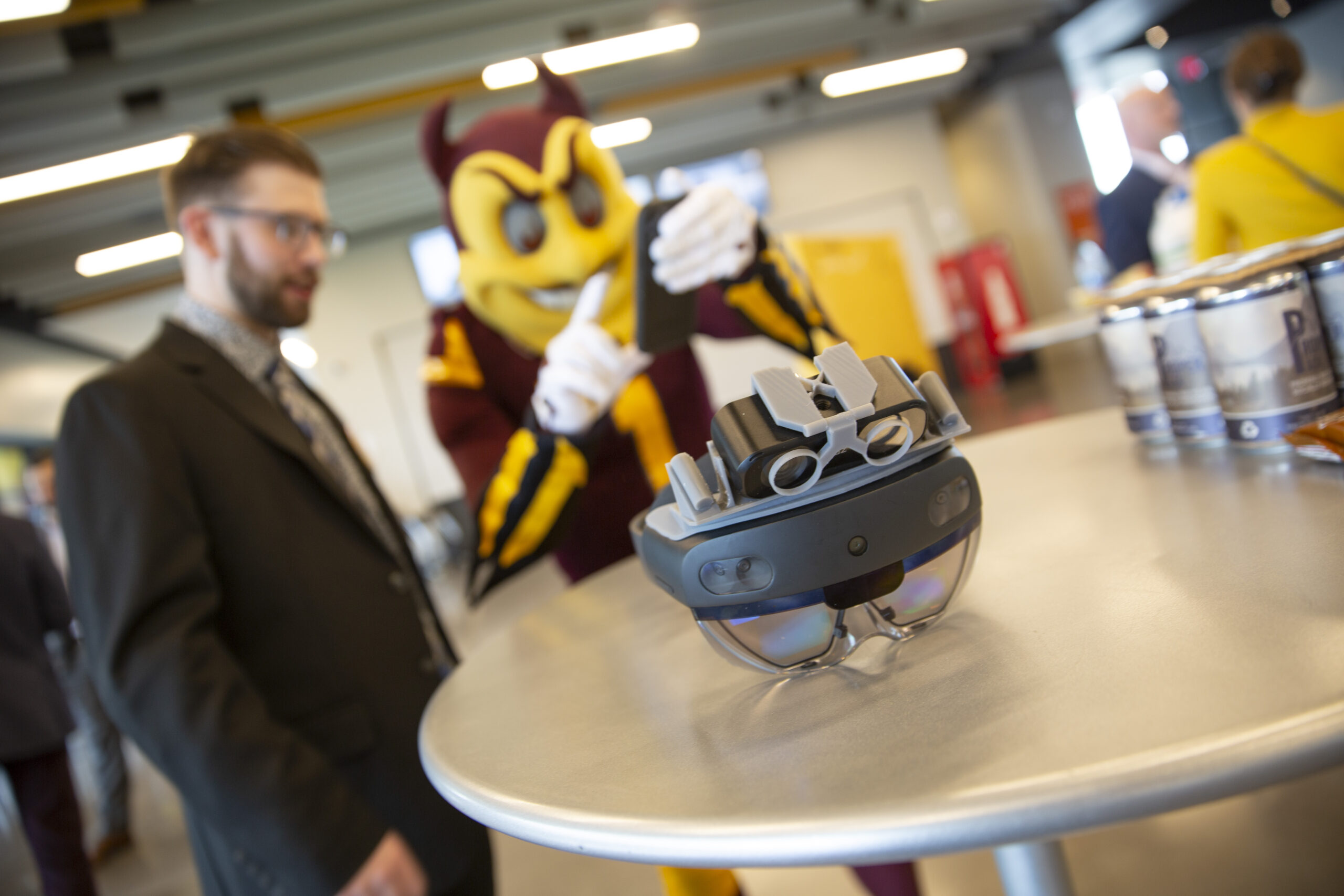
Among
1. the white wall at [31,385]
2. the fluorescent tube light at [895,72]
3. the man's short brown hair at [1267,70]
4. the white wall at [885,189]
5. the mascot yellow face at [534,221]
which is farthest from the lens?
the white wall at [885,189]

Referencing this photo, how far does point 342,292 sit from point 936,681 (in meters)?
9.97

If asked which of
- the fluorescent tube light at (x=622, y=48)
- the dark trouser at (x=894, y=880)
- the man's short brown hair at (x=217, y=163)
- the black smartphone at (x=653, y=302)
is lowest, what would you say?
the dark trouser at (x=894, y=880)

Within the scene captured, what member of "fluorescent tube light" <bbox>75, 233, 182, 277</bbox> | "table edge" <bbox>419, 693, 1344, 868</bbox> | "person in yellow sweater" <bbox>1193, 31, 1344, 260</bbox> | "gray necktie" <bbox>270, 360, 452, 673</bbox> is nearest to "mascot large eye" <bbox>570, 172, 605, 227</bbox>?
"gray necktie" <bbox>270, 360, 452, 673</bbox>

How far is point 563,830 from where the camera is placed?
466mm

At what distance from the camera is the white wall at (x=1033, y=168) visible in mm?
9852

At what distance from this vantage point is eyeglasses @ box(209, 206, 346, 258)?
137 centimetres

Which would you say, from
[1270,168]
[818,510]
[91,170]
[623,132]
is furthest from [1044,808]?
[623,132]

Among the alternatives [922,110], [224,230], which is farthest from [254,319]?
[922,110]

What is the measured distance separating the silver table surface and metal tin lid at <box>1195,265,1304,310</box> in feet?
0.48

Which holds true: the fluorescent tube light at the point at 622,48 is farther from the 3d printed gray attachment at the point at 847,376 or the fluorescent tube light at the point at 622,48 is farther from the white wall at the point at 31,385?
the 3d printed gray attachment at the point at 847,376

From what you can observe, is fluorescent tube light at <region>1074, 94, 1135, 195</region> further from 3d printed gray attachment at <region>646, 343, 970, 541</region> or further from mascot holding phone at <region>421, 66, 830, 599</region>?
3d printed gray attachment at <region>646, 343, 970, 541</region>

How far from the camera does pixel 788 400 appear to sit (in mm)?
521

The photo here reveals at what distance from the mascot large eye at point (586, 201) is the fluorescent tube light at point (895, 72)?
7.93 metres

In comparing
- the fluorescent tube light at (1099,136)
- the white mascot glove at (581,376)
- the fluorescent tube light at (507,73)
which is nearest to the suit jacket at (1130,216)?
the white mascot glove at (581,376)
